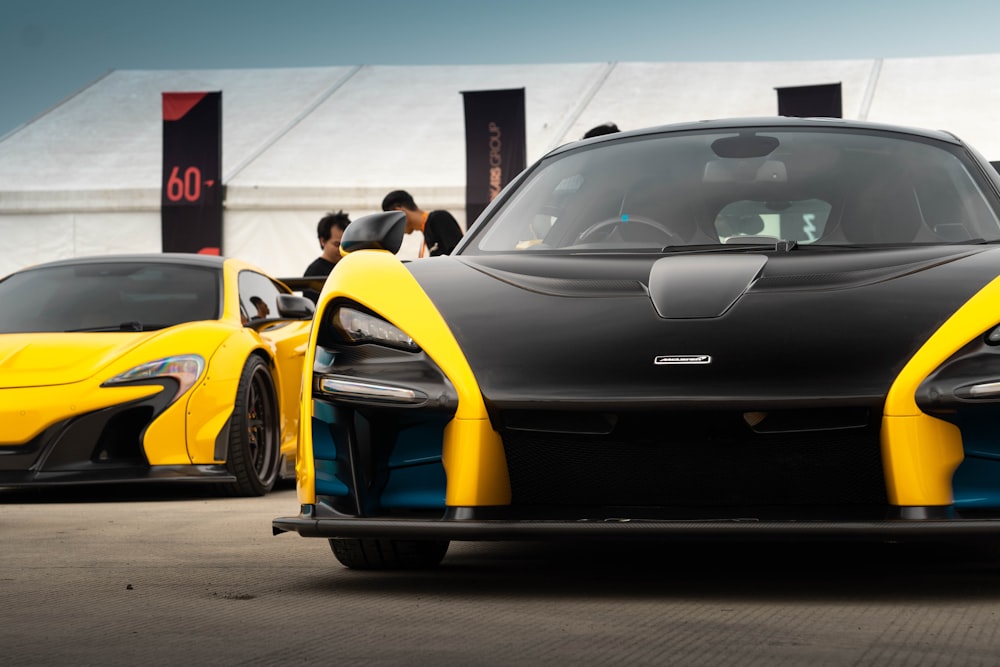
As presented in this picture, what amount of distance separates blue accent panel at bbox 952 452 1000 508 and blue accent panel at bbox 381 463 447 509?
114 cm

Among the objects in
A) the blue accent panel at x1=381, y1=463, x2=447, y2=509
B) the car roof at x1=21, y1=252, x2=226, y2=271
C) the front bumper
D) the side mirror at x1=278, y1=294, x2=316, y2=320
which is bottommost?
the front bumper

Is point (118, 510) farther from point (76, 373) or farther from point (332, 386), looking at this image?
point (332, 386)

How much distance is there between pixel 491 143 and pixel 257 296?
1097 cm

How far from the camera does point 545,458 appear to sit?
337 centimetres

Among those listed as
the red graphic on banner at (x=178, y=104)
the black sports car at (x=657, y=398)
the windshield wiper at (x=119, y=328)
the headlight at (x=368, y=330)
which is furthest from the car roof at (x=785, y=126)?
the red graphic on banner at (x=178, y=104)

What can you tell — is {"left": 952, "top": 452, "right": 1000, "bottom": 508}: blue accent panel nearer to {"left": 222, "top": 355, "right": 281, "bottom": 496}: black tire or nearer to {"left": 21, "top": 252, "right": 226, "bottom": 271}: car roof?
{"left": 222, "top": 355, "right": 281, "bottom": 496}: black tire

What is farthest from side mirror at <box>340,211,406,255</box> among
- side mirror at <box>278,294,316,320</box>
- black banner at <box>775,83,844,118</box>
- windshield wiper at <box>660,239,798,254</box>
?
black banner at <box>775,83,844,118</box>

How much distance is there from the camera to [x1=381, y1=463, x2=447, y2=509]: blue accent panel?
3.45 m

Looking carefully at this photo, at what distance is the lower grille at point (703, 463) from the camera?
3.27m

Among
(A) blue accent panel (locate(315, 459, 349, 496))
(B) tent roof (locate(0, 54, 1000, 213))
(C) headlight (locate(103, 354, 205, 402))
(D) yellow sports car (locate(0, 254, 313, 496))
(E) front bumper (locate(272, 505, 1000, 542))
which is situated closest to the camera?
(E) front bumper (locate(272, 505, 1000, 542))

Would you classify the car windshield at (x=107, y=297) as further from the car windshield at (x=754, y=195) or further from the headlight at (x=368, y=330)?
the headlight at (x=368, y=330)

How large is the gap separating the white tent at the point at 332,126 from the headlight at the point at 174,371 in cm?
1169

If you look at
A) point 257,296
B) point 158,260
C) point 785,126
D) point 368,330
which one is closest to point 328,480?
point 368,330

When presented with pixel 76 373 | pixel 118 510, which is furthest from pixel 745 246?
pixel 76 373
